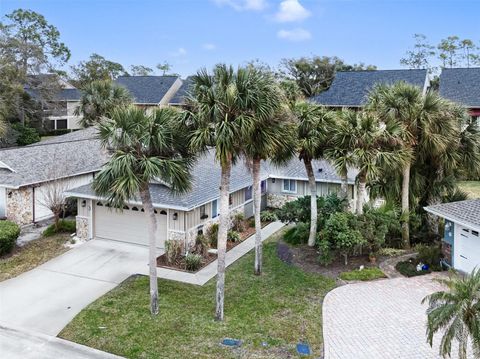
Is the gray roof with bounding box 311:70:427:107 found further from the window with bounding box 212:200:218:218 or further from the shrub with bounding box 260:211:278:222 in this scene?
the window with bounding box 212:200:218:218

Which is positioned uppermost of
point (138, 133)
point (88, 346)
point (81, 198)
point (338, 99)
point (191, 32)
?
point (191, 32)

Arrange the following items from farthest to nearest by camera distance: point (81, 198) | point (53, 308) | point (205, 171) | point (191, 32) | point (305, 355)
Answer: point (191, 32), point (205, 171), point (81, 198), point (53, 308), point (305, 355)

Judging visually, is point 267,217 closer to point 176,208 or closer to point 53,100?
point 176,208

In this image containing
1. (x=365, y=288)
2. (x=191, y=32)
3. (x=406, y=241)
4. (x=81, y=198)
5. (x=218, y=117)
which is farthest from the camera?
(x=191, y=32)

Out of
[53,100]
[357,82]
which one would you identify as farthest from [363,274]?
[53,100]

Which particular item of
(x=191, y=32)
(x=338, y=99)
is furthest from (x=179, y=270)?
(x=338, y=99)

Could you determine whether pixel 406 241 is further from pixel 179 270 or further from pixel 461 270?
pixel 179 270

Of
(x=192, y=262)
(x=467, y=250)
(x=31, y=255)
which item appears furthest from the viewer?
(x=31, y=255)

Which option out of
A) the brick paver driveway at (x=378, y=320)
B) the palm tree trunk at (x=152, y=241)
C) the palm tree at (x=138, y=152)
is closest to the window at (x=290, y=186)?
the brick paver driveway at (x=378, y=320)
